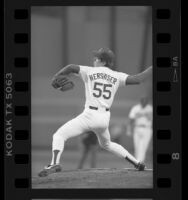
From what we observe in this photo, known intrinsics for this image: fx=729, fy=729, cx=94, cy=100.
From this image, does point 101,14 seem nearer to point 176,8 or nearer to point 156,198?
point 176,8

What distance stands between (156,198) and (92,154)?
5.97ft

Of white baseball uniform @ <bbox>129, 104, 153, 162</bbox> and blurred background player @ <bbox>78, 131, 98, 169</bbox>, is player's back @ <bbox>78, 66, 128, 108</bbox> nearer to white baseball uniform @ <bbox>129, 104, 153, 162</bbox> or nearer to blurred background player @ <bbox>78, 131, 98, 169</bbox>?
blurred background player @ <bbox>78, 131, 98, 169</bbox>

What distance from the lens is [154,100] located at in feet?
32.5

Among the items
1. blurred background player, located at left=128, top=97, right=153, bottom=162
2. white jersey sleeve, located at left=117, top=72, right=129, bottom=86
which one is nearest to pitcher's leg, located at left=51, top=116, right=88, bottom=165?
white jersey sleeve, located at left=117, top=72, right=129, bottom=86

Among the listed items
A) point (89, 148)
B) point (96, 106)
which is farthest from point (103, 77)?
point (89, 148)

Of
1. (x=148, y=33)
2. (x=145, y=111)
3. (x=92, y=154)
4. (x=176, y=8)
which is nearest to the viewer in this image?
(x=176, y=8)

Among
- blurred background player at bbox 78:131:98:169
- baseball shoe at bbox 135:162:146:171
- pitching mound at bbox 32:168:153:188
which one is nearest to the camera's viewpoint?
pitching mound at bbox 32:168:153:188

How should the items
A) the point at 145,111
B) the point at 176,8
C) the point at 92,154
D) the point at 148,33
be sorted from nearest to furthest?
the point at 176,8 < the point at 148,33 < the point at 92,154 < the point at 145,111

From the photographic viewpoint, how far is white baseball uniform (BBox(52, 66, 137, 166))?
10305mm

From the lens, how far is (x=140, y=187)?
10.1 meters

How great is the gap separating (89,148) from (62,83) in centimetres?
167

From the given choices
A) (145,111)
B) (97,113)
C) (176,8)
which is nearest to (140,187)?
(97,113)

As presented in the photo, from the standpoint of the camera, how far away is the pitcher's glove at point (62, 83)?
33.9 ft

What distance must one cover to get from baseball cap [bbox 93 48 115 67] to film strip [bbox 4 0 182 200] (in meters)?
0.72
